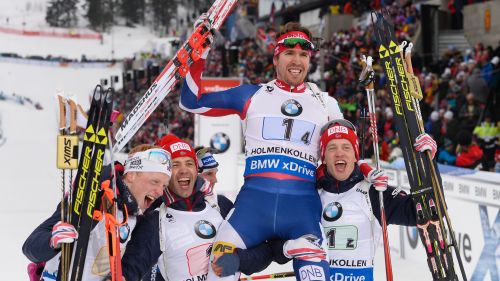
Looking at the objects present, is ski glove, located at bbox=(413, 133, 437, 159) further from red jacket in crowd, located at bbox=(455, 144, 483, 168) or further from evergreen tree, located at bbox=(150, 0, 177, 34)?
evergreen tree, located at bbox=(150, 0, 177, 34)

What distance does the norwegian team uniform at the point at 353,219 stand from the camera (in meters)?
3.64

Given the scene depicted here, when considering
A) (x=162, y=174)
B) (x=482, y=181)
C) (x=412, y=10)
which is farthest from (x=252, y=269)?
(x=412, y=10)

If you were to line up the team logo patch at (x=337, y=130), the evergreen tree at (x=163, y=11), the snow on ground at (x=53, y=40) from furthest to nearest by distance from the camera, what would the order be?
the snow on ground at (x=53, y=40), the evergreen tree at (x=163, y=11), the team logo patch at (x=337, y=130)

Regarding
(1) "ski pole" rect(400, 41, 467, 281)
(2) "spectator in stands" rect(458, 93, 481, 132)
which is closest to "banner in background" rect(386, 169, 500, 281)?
(1) "ski pole" rect(400, 41, 467, 281)

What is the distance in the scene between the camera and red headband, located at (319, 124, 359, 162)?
3.65 meters

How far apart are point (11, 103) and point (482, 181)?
29.1 metres

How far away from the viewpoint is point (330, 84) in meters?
14.7

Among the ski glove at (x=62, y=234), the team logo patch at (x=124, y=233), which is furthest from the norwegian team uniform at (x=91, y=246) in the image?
the ski glove at (x=62, y=234)

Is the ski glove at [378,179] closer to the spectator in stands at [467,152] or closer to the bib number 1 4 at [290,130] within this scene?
the bib number 1 4 at [290,130]

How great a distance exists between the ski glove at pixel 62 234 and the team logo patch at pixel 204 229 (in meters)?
0.90

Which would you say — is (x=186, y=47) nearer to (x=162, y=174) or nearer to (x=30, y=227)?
(x=162, y=174)

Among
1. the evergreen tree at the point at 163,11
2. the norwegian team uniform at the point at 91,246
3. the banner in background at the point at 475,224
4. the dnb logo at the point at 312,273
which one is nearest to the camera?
the norwegian team uniform at the point at 91,246

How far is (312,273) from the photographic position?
3357 mm

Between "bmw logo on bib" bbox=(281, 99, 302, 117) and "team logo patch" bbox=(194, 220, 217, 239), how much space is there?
2.58 ft
